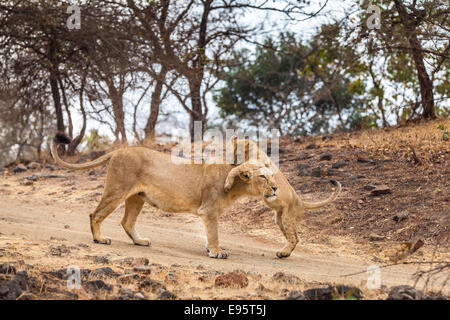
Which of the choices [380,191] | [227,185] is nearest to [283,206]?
[227,185]

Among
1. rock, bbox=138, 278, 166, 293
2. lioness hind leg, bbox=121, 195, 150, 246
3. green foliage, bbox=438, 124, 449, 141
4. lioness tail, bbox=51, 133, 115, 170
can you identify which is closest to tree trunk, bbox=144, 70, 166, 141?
green foliage, bbox=438, 124, 449, 141

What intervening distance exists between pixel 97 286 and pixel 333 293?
2091mm

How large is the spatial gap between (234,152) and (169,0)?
10.4 m

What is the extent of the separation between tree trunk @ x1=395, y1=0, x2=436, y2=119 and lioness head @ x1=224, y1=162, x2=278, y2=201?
6.01 metres

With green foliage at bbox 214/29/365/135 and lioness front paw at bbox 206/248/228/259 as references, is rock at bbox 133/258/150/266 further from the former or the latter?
green foliage at bbox 214/29/365/135

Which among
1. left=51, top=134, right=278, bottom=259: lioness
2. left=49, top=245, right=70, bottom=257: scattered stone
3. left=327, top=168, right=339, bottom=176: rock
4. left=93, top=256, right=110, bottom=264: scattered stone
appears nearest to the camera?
left=93, top=256, right=110, bottom=264: scattered stone

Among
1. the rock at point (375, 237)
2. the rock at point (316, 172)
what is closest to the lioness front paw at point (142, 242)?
the rock at point (375, 237)

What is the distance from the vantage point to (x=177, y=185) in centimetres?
803

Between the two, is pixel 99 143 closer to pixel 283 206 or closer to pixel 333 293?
pixel 283 206

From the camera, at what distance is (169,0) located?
1714cm

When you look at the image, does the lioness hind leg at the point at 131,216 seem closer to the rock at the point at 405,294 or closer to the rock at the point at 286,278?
the rock at the point at 286,278

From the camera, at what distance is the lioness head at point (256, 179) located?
7.66m

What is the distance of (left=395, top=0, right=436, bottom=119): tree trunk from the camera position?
41.9ft
